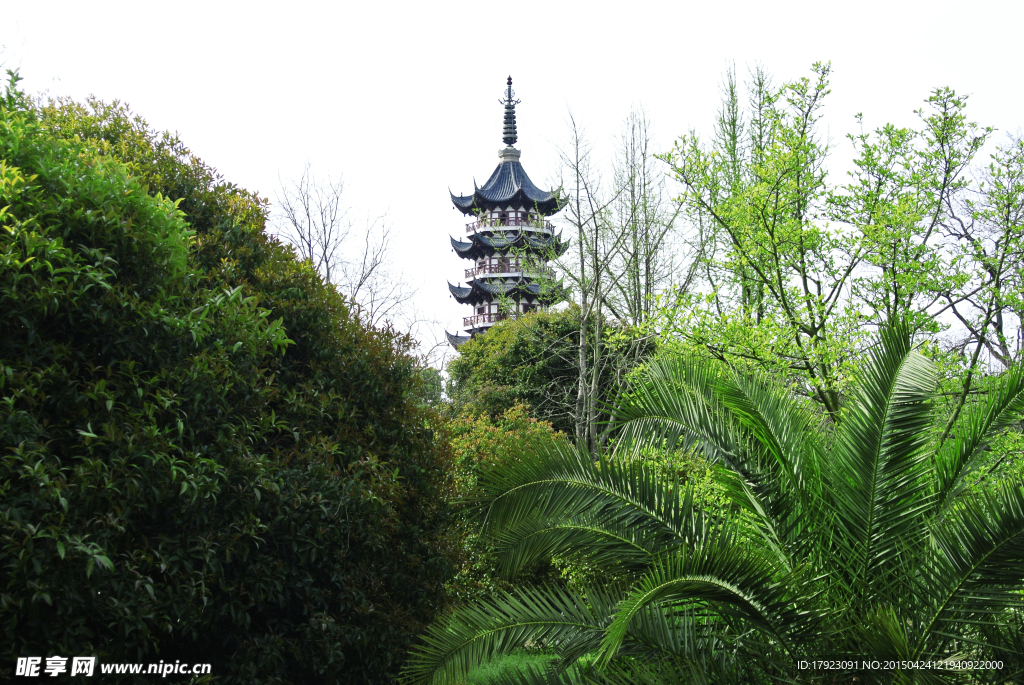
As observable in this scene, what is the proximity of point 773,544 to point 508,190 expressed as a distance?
33415mm

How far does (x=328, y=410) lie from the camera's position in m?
5.09

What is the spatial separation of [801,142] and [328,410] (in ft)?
21.0

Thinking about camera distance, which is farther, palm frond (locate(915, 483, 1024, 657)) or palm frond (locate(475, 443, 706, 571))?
palm frond (locate(475, 443, 706, 571))

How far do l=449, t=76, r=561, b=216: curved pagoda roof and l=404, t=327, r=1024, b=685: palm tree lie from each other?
102ft

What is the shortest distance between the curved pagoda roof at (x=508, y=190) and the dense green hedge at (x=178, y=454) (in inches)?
1206

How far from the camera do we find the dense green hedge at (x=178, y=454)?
3.28 meters

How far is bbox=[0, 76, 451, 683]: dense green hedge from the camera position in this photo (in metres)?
3.28

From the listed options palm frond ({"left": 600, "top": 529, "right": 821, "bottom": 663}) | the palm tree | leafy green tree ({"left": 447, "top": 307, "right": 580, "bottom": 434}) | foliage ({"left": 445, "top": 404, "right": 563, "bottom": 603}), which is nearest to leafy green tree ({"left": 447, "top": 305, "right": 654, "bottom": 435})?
leafy green tree ({"left": 447, "top": 307, "right": 580, "bottom": 434})

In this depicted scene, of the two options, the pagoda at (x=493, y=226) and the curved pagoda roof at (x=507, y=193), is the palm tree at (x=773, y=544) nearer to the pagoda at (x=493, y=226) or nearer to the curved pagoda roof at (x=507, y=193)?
the pagoda at (x=493, y=226)

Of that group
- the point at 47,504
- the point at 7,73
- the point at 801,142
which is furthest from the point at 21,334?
the point at 801,142

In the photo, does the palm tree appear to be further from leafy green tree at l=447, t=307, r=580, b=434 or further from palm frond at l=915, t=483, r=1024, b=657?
leafy green tree at l=447, t=307, r=580, b=434

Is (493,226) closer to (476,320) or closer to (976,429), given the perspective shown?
(476,320)

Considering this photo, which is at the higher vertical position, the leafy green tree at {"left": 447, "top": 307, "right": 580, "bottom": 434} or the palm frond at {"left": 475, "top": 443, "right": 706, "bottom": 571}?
the leafy green tree at {"left": 447, "top": 307, "right": 580, "bottom": 434}

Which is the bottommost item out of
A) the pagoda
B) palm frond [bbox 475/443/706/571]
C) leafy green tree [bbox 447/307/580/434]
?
palm frond [bbox 475/443/706/571]
